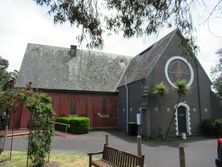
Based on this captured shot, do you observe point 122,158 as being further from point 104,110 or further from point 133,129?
point 104,110

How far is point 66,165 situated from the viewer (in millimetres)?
10516

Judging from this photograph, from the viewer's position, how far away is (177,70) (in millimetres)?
24594

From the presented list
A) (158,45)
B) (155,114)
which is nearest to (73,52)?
(158,45)

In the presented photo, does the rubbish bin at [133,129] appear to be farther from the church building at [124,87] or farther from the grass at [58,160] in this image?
the grass at [58,160]

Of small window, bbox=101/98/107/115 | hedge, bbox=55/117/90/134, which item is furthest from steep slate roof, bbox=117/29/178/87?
hedge, bbox=55/117/90/134

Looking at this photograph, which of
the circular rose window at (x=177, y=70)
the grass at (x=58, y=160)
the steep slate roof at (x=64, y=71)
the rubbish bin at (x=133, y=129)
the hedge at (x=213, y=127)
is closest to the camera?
the grass at (x=58, y=160)

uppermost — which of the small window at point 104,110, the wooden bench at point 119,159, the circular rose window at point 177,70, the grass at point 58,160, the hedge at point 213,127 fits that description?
the circular rose window at point 177,70

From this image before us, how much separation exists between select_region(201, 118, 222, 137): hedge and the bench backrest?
53.5 ft

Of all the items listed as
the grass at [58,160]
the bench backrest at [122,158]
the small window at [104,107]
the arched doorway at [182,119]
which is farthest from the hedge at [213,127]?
the bench backrest at [122,158]

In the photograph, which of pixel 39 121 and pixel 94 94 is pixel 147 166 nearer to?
pixel 39 121

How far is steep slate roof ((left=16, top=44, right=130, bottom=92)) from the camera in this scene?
28.0 meters

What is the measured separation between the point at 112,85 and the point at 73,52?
24.6 feet

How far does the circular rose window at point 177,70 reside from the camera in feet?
79.0

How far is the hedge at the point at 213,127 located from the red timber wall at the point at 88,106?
37.2ft
